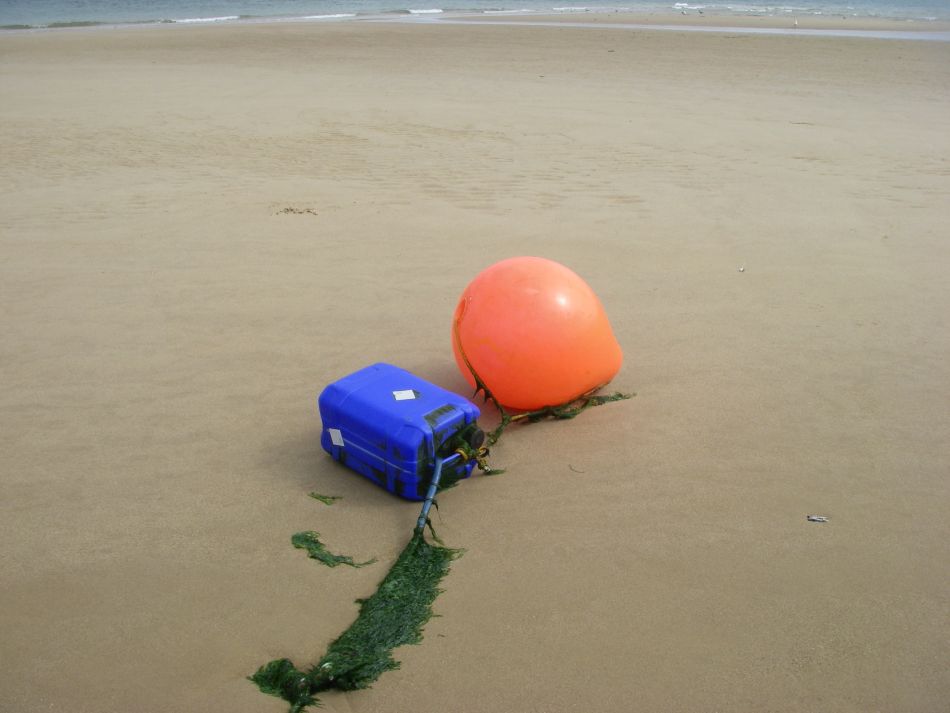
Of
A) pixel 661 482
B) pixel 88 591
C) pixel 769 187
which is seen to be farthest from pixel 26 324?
pixel 769 187

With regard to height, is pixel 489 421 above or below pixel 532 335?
below

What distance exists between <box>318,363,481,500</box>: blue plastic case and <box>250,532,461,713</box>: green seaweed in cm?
37

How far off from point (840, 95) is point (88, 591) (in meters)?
14.9

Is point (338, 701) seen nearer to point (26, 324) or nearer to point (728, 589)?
point (728, 589)

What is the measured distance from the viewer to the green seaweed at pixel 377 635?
2.80m

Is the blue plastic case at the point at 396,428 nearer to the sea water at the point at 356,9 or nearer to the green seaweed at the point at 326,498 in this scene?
the green seaweed at the point at 326,498

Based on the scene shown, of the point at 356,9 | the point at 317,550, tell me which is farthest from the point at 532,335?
the point at 356,9

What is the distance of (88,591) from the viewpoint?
327cm

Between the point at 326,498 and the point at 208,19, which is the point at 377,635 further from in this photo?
the point at 208,19

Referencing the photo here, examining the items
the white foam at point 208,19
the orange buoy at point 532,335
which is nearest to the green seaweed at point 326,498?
the orange buoy at point 532,335

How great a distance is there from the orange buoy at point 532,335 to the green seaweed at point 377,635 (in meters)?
1.08

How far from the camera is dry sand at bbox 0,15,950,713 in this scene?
2.97 metres

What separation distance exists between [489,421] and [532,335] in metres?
0.59

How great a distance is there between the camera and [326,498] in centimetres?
382
